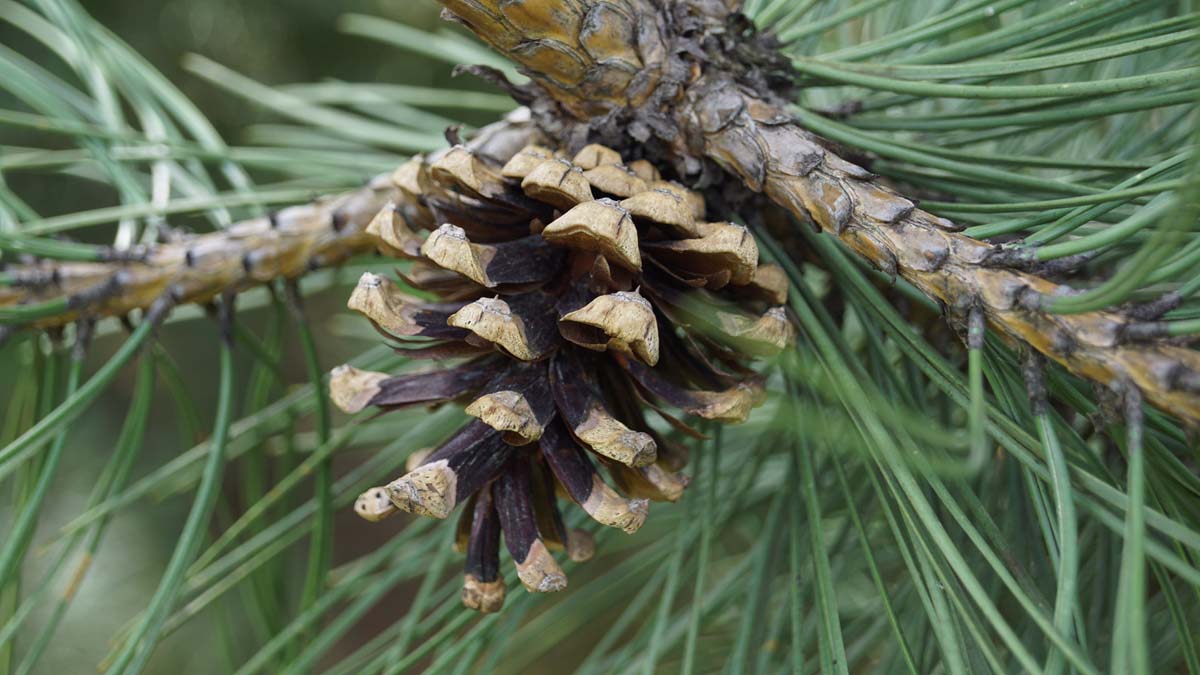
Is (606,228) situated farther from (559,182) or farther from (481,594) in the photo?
(481,594)

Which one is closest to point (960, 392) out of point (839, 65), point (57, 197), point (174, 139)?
point (839, 65)

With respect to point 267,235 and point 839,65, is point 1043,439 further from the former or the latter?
point 267,235

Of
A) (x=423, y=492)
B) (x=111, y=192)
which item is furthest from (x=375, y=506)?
(x=111, y=192)

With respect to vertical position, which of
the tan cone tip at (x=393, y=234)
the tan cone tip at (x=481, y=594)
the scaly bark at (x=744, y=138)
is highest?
the scaly bark at (x=744, y=138)

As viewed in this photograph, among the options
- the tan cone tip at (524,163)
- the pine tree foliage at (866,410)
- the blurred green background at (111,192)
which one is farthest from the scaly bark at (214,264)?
the blurred green background at (111,192)

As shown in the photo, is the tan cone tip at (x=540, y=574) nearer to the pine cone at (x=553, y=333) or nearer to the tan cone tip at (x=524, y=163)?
the pine cone at (x=553, y=333)

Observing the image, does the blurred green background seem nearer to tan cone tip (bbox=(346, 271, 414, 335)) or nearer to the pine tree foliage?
the pine tree foliage

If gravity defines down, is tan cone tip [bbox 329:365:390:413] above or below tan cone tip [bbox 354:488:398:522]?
above

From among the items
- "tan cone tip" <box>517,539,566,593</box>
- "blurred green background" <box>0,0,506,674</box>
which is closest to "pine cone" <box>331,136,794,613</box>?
"tan cone tip" <box>517,539,566,593</box>
